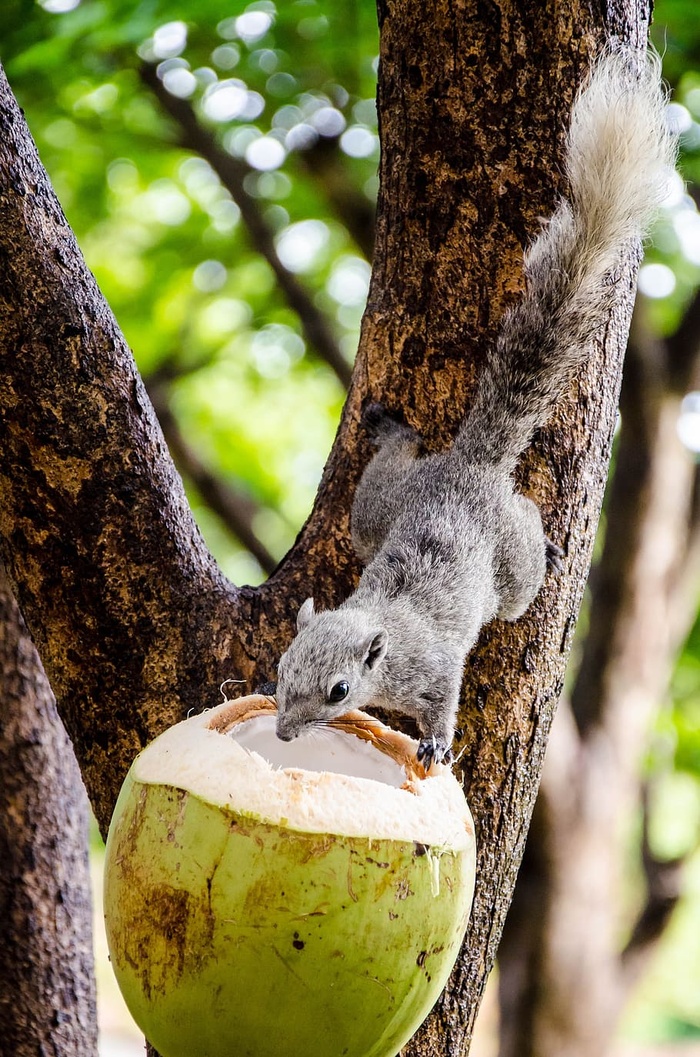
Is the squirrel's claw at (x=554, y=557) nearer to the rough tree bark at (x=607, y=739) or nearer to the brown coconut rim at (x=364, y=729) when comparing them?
the brown coconut rim at (x=364, y=729)

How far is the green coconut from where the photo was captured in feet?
4.32

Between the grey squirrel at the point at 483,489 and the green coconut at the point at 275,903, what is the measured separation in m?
0.55

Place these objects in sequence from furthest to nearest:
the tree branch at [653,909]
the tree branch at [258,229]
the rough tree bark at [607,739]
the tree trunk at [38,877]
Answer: the tree branch at [653,909] → the tree branch at [258,229] → the rough tree bark at [607,739] → the tree trunk at [38,877]

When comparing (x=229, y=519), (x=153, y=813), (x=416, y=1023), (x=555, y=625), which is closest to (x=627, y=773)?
(x=229, y=519)

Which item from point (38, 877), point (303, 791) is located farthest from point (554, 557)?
point (38, 877)

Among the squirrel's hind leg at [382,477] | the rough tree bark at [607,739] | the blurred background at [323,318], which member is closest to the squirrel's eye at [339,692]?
the squirrel's hind leg at [382,477]

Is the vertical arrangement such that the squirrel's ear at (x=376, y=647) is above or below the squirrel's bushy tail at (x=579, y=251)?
below

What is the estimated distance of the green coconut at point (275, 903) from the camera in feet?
4.32

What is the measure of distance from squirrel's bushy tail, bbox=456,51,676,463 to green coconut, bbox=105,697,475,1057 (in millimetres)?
926

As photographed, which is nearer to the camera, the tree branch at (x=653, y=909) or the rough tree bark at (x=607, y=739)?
the rough tree bark at (x=607, y=739)

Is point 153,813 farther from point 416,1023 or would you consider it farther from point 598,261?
point 598,261

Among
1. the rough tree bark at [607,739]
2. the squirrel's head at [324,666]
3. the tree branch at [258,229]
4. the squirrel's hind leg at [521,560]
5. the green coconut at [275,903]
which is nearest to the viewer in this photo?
the green coconut at [275,903]

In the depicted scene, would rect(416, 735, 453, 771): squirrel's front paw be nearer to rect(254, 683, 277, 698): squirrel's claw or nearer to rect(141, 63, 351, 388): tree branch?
rect(254, 683, 277, 698): squirrel's claw

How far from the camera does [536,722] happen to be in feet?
6.56
